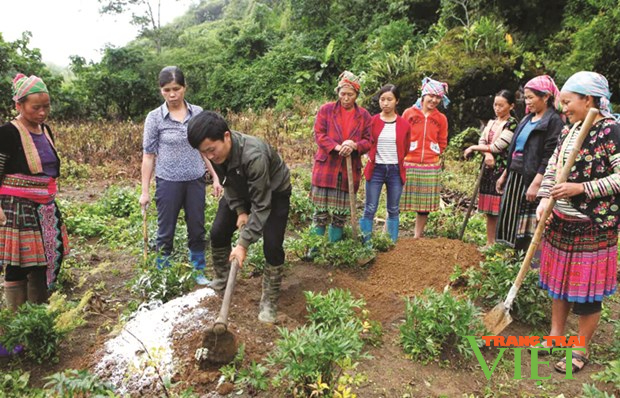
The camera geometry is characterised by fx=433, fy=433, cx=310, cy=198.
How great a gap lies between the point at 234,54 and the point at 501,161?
19154 millimetres

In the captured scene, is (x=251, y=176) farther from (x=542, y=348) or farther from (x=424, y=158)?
(x=424, y=158)

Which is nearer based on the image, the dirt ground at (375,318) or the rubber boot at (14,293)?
the dirt ground at (375,318)

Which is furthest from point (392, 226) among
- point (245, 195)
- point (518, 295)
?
point (245, 195)

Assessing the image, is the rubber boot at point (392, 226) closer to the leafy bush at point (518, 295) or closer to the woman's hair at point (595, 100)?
the leafy bush at point (518, 295)

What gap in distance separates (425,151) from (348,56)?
13230 millimetres

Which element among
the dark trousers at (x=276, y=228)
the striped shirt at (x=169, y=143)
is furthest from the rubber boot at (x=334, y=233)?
the striped shirt at (x=169, y=143)

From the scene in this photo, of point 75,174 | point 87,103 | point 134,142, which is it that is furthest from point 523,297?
point 87,103

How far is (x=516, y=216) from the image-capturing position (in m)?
4.16

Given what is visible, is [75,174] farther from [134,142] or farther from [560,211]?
[560,211]

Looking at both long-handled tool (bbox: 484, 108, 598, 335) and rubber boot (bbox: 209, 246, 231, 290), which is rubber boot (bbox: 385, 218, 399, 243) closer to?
long-handled tool (bbox: 484, 108, 598, 335)

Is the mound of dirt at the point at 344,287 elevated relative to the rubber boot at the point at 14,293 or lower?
lower

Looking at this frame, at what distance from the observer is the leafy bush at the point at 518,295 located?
11.4 feet

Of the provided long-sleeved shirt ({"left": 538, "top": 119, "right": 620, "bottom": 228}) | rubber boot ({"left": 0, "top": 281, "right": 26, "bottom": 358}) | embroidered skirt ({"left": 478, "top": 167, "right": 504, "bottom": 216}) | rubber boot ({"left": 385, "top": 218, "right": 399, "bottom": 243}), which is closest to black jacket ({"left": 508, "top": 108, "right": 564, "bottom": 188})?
embroidered skirt ({"left": 478, "top": 167, "right": 504, "bottom": 216})

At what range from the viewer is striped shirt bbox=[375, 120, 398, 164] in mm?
4625
